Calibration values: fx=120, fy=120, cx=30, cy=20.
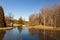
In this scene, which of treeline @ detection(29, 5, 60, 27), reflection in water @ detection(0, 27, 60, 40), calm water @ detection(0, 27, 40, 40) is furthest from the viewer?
treeline @ detection(29, 5, 60, 27)

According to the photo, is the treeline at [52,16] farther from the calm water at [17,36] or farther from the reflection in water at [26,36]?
the calm water at [17,36]

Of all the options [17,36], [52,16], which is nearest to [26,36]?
[17,36]

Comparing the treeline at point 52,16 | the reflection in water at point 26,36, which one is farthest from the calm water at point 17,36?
the treeline at point 52,16

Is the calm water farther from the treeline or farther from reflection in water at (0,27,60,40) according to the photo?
the treeline

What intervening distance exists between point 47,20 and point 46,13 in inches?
143

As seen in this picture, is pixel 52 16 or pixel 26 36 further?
pixel 52 16

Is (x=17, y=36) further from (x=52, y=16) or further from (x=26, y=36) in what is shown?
(x=52, y=16)

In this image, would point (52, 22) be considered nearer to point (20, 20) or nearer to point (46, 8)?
point (46, 8)

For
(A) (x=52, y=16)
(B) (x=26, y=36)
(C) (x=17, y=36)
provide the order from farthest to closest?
(A) (x=52, y=16), (B) (x=26, y=36), (C) (x=17, y=36)

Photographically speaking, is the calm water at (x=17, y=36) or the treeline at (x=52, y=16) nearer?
the calm water at (x=17, y=36)

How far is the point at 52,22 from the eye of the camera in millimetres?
57062

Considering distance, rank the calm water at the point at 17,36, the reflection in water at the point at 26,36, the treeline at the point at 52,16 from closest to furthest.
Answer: the calm water at the point at 17,36, the reflection in water at the point at 26,36, the treeline at the point at 52,16

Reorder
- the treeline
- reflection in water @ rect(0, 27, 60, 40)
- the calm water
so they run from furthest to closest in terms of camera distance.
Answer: the treeline, reflection in water @ rect(0, 27, 60, 40), the calm water

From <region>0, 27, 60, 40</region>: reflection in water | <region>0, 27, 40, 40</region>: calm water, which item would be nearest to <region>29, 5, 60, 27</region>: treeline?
<region>0, 27, 60, 40</region>: reflection in water
